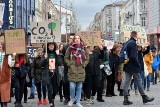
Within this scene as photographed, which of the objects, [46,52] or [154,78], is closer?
[46,52]

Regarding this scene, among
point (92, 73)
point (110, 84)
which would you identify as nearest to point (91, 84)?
point (92, 73)

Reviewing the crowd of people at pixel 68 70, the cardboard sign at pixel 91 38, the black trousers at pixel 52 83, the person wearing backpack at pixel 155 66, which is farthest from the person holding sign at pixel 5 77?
the person wearing backpack at pixel 155 66

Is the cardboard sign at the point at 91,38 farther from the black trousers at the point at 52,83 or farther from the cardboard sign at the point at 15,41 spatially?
the cardboard sign at the point at 15,41

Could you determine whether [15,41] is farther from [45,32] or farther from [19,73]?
[45,32]

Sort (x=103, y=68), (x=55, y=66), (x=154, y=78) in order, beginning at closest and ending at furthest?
(x=55, y=66) < (x=103, y=68) < (x=154, y=78)

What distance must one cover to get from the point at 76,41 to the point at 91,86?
1.83 meters

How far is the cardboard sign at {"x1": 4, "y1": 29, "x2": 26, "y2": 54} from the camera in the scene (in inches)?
491

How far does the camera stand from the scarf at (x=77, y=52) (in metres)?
12.9

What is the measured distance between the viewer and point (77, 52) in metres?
12.9

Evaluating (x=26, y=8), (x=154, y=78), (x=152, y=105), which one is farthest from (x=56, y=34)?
(x=26, y=8)

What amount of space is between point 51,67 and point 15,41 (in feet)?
5.01

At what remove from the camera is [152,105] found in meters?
13.3

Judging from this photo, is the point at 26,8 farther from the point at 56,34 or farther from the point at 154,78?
the point at 56,34

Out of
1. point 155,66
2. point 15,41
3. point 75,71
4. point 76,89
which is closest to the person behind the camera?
point 15,41
